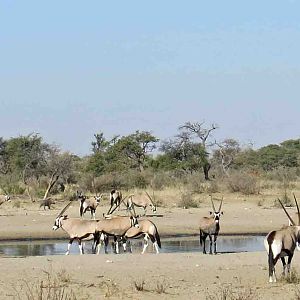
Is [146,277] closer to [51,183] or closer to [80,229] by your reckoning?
[80,229]

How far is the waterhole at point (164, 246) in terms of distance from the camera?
19.4 metres

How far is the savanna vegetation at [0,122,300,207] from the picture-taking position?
38.7 metres

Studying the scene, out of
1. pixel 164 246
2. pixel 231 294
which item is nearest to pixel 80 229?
pixel 164 246

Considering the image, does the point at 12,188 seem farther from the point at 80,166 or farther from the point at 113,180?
the point at 80,166

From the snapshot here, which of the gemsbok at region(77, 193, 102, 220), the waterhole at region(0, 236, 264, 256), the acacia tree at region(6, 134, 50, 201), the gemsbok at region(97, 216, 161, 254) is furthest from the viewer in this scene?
the acacia tree at region(6, 134, 50, 201)

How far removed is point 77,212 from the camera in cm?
3003

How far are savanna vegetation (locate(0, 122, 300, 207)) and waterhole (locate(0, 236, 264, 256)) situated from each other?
30.7ft

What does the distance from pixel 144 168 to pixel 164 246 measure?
1359 inches

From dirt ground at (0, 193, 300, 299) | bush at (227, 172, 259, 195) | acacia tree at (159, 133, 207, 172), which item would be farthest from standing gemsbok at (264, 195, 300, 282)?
acacia tree at (159, 133, 207, 172)

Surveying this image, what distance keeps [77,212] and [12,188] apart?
321 inches

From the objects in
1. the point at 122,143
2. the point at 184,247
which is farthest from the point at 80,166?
the point at 184,247

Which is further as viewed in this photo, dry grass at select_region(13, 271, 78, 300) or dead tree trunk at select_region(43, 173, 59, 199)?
dead tree trunk at select_region(43, 173, 59, 199)

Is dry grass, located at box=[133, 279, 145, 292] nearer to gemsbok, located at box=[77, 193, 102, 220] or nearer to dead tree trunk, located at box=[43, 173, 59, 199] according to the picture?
gemsbok, located at box=[77, 193, 102, 220]

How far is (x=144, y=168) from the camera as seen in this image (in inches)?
2169
